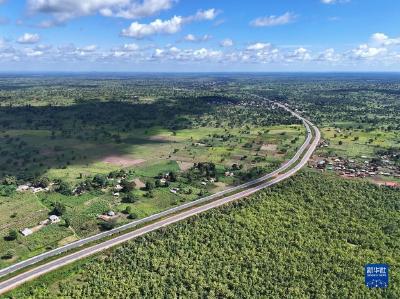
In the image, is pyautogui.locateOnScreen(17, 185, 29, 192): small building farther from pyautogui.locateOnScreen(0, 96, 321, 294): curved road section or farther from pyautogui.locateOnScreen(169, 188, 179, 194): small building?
pyautogui.locateOnScreen(169, 188, 179, 194): small building

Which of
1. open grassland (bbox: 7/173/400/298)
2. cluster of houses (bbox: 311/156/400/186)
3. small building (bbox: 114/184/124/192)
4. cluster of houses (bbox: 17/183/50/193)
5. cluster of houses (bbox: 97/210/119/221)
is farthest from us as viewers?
cluster of houses (bbox: 311/156/400/186)

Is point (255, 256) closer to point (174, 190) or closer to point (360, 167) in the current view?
point (174, 190)

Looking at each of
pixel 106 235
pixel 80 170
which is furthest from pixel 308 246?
pixel 80 170

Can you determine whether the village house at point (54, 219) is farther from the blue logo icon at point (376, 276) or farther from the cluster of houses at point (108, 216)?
the blue logo icon at point (376, 276)

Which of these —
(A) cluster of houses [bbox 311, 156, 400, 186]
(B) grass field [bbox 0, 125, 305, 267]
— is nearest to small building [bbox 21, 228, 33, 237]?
(B) grass field [bbox 0, 125, 305, 267]

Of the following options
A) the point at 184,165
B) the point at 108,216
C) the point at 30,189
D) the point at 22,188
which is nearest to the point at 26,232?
the point at 108,216
